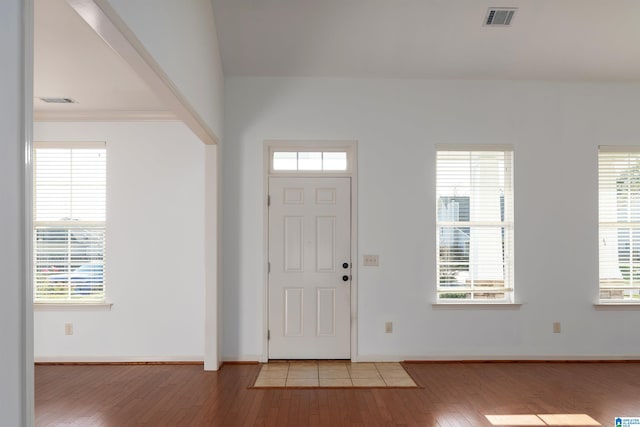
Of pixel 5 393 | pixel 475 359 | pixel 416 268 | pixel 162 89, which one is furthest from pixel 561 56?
pixel 5 393

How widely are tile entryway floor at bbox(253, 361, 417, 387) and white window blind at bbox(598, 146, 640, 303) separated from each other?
2.65 metres

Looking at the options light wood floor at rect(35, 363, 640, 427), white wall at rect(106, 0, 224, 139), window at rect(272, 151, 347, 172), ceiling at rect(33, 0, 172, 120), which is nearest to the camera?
white wall at rect(106, 0, 224, 139)

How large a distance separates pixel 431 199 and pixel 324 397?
2.51 meters

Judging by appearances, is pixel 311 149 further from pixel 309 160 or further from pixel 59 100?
pixel 59 100

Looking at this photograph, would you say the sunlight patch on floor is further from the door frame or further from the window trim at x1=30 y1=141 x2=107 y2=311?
the window trim at x1=30 y1=141 x2=107 y2=311

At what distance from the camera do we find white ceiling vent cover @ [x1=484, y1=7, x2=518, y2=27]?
493 centimetres

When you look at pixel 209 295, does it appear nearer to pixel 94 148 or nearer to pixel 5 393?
pixel 94 148

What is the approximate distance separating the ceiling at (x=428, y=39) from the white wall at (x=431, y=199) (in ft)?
0.62

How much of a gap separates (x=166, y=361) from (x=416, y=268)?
2.93 m

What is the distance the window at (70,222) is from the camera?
5.70m

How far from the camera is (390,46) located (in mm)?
5426

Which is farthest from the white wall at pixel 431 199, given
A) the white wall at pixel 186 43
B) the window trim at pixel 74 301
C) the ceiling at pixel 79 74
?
the window trim at pixel 74 301

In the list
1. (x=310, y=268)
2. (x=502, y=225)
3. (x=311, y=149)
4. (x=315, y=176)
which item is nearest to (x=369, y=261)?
(x=310, y=268)

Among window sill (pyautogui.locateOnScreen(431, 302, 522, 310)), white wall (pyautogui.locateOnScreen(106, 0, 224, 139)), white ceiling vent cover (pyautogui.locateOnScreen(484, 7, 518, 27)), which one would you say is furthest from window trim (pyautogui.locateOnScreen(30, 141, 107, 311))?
white ceiling vent cover (pyautogui.locateOnScreen(484, 7, 518, 27))
